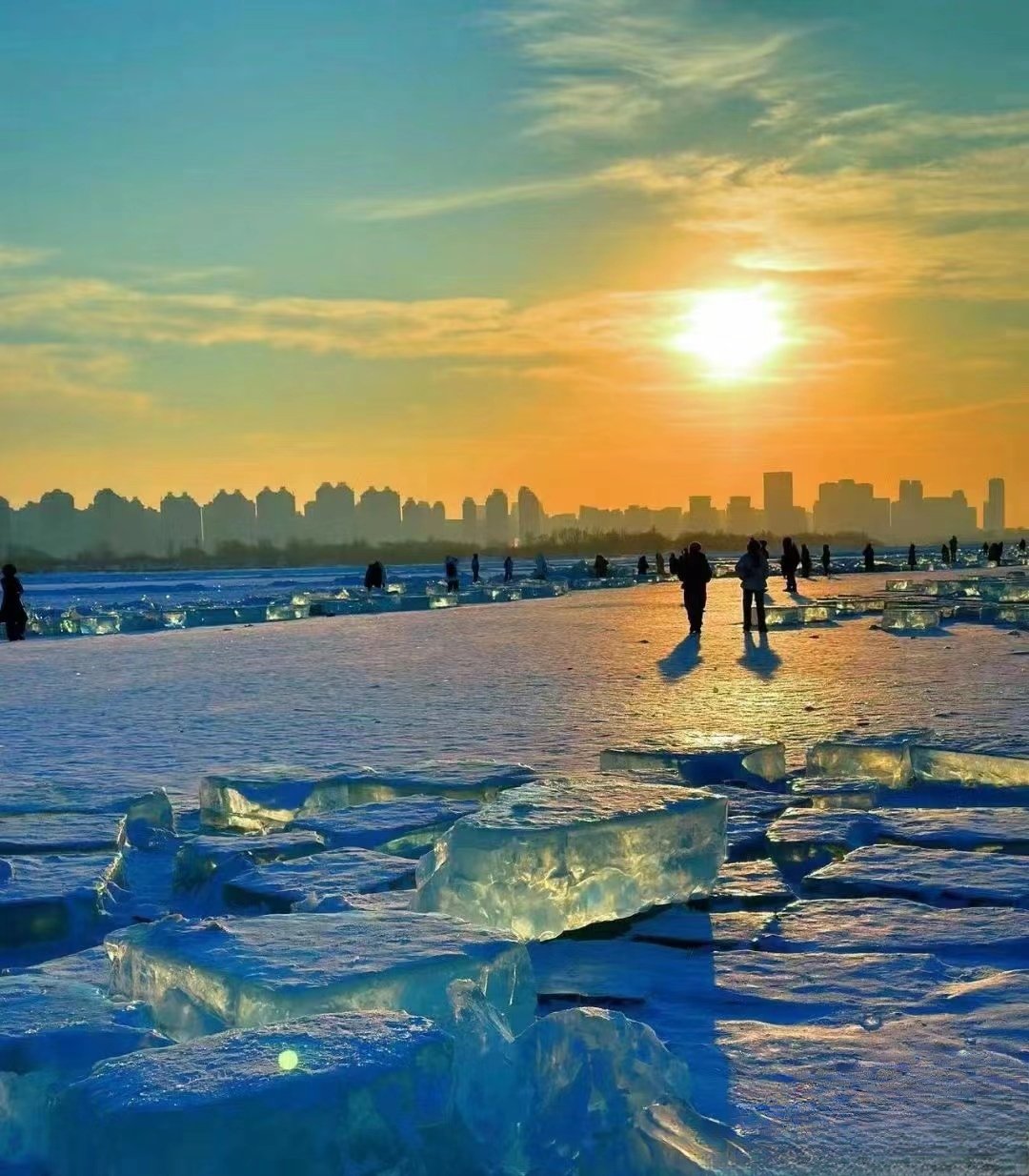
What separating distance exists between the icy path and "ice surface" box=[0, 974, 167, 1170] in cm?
383

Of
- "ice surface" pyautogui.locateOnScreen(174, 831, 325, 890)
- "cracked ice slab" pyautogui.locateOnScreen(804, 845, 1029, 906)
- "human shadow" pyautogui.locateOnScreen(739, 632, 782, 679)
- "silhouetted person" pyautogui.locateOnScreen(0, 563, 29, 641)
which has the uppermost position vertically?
"silhouetted person" pyautogui.locateOnScreen(0, 563, 29, 641)

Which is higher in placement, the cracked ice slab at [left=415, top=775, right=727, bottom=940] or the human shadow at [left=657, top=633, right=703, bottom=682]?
the cracked ice slab at [left=415, top=775, right=727, bottom=940]

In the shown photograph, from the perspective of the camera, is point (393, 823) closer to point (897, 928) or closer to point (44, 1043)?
point (897, 928)

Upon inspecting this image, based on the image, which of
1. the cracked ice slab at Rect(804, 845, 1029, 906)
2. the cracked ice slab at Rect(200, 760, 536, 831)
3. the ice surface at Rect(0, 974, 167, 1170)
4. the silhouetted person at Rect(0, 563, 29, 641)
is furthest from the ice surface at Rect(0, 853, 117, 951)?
the silhouetted person at Rect(0, 563, 29, 641)

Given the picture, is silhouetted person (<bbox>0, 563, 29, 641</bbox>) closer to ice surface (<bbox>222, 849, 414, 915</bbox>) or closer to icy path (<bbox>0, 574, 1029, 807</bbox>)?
icy path (<bbox>0, 574, 1029, 807</bbox>)

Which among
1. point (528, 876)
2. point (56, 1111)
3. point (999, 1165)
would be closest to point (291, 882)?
point (528, 876)

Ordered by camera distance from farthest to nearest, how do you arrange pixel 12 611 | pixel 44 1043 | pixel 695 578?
pixel 12 611, pixel 695 578, pixel 44 1043

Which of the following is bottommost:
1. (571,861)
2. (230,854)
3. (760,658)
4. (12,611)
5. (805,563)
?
(760,658)

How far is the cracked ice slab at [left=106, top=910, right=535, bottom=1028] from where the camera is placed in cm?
329

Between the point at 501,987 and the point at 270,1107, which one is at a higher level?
the point at 270,1107

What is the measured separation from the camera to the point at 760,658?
16.9m

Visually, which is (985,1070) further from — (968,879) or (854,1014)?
(968,879)

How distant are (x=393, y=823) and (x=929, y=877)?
261cm

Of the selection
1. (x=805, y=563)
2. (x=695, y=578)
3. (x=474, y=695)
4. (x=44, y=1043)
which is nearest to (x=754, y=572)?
(x=695, y=578)
